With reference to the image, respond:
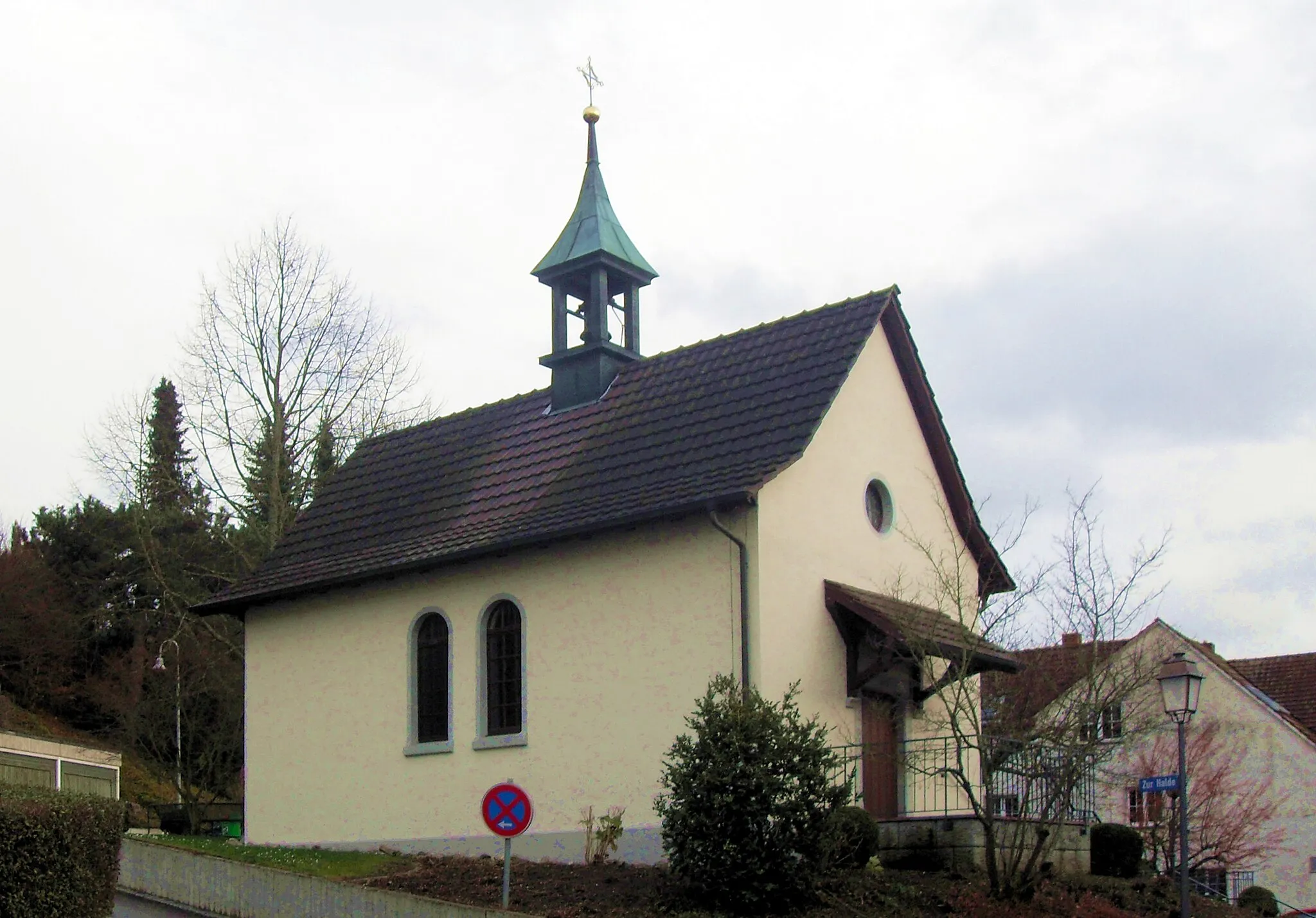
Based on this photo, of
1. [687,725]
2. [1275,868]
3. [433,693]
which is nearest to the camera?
[687,725]

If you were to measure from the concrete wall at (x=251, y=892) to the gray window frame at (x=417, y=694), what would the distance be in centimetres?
336

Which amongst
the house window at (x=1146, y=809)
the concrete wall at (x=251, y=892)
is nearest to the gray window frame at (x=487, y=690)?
the concrete wall at (x=251, y=892)

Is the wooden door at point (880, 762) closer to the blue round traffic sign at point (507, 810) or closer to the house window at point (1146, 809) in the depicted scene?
the house window at point (1146, 809)

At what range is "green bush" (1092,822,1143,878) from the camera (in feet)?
58.6

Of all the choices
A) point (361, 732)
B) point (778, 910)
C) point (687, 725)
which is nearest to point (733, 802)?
point (778, 910)

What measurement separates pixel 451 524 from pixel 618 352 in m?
3.73

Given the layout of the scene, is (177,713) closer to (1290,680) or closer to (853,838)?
(853,838)

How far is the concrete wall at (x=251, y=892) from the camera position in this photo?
1492 cm

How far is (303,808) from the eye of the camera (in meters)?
21.5

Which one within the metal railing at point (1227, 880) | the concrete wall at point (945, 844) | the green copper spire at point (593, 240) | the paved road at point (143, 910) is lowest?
the metal railing at point (1227, 880)

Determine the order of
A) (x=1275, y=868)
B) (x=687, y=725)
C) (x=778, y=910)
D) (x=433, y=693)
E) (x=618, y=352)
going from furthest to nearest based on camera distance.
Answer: (x=1275, y=868)
(x=618, y=352)
(x=433, y=693)
(x=687, y=725)
(x=778, y=910)

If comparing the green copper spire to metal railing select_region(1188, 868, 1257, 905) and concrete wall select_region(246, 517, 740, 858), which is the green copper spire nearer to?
concrete wall select_region(246, 517, 740, 858)

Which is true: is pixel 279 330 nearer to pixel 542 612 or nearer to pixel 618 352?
pixel 618 352

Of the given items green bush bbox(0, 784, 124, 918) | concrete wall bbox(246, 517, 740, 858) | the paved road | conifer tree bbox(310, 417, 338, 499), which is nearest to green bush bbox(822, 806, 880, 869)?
concrete wall bbox(246, 517, 740, 858)
